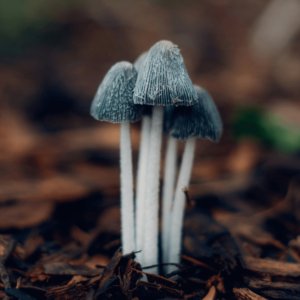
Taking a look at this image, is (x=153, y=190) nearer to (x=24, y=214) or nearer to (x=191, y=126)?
(x=191, y=126)

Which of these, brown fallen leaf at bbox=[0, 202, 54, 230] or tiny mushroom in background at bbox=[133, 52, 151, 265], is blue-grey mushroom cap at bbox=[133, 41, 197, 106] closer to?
tiny mushroom in background at bbox=[133, 52, 151, 265]

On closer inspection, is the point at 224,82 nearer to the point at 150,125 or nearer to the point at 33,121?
the point at 33,121

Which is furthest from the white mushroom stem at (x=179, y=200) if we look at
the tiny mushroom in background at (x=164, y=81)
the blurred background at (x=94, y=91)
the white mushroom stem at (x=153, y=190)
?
the blurred background at (x=94, y=91)

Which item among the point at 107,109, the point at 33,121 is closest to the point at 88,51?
the point at 33,121

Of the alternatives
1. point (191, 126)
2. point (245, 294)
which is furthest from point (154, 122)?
point (245, 294)

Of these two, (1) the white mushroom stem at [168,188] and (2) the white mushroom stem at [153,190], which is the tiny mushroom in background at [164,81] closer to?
(2) the white mushroom stem at [153,190]

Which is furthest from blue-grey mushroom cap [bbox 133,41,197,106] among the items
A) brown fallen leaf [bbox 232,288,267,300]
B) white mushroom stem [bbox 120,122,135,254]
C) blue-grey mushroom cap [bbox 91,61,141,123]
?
brown fallen leaf [bbox 232,288,267,300]
